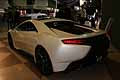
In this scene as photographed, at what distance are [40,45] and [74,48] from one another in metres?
1.14

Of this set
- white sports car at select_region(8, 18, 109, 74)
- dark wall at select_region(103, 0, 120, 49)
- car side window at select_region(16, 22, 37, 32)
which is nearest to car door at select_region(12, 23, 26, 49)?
car side window at select_region(16, 22, 37, 32)

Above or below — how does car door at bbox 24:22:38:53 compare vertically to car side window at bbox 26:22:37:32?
below

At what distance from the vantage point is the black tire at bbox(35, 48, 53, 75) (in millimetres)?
6102

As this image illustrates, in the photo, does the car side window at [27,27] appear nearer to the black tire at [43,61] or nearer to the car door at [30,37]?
the car door at [30,37]

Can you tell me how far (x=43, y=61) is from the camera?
248 inches

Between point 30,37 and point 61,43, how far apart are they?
1.69m

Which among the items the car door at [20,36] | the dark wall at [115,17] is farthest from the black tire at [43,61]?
the dark wall at [115,17]

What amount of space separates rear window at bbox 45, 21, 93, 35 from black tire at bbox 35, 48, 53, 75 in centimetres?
86

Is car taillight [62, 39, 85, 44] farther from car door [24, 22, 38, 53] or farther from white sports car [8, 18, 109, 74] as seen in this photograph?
car door [24, 22, 38, 53]

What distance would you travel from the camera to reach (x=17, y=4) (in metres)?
20.7

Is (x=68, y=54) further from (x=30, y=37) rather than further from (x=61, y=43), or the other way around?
(x=30, y=37)

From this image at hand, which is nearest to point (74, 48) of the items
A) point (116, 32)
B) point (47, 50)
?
point (47, 50)

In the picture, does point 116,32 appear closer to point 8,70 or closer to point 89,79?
point 89,79

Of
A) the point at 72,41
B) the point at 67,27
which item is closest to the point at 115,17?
the point at 67,27
